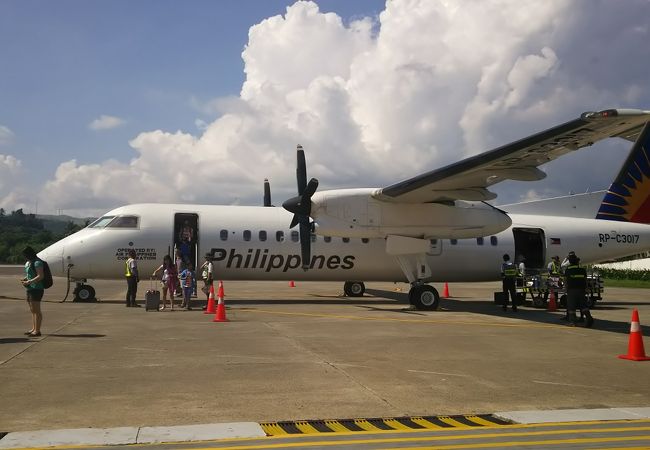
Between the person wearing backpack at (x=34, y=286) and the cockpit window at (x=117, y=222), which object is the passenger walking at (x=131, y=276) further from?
the person wearing backpack at (x=34, y=286)

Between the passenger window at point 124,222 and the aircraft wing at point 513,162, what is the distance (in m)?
8.08

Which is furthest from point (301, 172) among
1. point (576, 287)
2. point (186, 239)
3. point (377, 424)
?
point (377, 424)

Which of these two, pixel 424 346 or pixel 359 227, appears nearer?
pixel 424 346

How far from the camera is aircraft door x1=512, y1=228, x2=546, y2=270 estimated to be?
22.3 metres

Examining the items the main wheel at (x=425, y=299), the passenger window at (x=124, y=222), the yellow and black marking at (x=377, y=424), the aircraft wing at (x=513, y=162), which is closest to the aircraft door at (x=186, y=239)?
the passenger window at (x=124, y=222)

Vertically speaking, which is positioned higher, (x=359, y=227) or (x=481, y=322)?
(x=359, y=227)

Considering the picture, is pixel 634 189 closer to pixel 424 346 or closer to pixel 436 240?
pixel 436 240

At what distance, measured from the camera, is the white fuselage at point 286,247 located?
→ 19.6 meters

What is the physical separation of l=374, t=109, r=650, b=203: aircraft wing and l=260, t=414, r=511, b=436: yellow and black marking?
8502 millimetres

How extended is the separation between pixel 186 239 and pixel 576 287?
12068 mm

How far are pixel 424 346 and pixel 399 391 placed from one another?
385cm

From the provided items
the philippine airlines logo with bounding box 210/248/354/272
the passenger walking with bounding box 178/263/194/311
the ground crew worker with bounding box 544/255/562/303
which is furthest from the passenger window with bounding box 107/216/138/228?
the ground crew worker with bounding box 544/255/562/303

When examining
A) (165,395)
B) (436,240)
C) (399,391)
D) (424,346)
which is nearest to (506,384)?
(399,391)

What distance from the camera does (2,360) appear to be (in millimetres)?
9312
